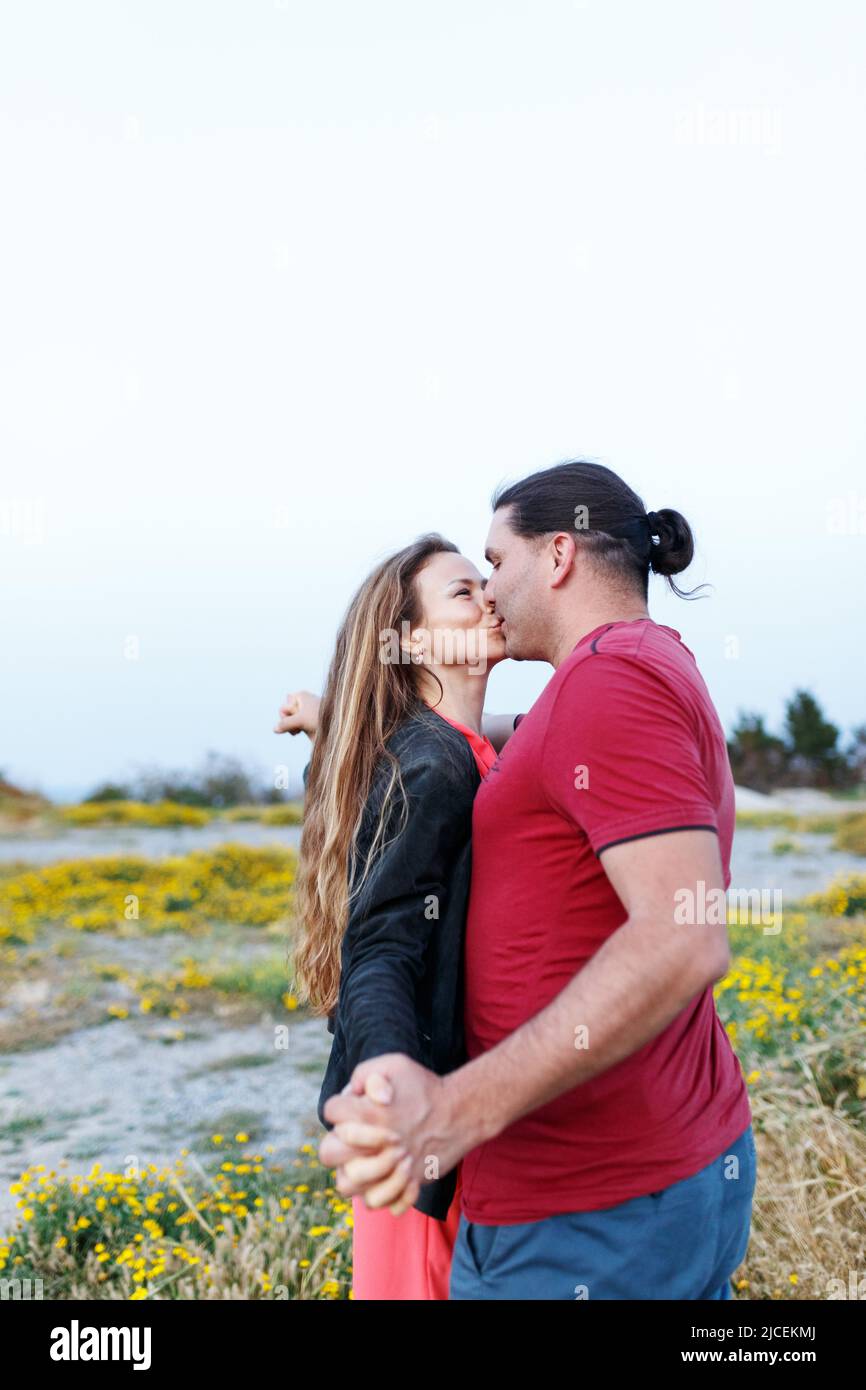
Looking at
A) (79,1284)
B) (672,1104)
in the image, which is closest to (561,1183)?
(672,1104)

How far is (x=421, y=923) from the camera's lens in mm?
2074

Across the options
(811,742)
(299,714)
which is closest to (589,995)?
(299,714)

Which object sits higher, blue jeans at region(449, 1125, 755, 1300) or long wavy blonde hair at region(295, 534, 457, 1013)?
long wavy blonde hair at region(295, 534, 457, 1013)

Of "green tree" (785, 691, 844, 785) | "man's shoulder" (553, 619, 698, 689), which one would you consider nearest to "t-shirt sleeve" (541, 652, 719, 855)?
"man's shoulder" (553, 619, 698, 689)

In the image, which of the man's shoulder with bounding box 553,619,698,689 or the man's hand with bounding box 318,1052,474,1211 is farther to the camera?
the man's shoulder with bounding box 553,619,698,689

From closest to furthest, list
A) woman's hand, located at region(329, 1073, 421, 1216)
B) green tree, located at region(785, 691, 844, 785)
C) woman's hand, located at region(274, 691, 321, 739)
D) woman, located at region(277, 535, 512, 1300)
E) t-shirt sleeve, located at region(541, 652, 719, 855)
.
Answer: woman's hand, located at region(329, 1073, 421, 1216) < t-shirt sleeve, located at region(541, 652, 719, 855) < woman, located at region(277, 535, 512, 1300) < woman's hand, located at region(274, 691, 321, 739) < green tree, located at region(785, 691, 844, 785)

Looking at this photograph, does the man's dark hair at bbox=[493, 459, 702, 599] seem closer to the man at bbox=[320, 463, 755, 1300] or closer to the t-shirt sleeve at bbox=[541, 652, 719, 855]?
the man at bbox=[320, 463, 755, 1300]

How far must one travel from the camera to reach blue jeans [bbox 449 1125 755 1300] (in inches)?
76.4

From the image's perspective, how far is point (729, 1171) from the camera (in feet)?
6.85

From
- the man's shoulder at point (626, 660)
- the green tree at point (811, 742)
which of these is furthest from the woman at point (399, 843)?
the green tree at point (811, 742)

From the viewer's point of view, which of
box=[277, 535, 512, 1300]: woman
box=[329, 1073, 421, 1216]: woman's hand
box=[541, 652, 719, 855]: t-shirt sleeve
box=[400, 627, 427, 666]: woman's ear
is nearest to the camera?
box=[329, 1073, 421, 1216]: woman's hand

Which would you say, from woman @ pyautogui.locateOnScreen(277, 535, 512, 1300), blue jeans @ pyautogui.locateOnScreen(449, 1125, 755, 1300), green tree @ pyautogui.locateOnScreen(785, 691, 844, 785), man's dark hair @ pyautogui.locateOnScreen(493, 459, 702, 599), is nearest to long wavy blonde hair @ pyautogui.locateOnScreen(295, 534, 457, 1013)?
woman @ pyautogui.locateOnScreen(277, 535, 512, 1300)

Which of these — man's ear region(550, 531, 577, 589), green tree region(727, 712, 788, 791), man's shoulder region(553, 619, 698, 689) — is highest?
man's ear region(550, 531, 577, 589)
